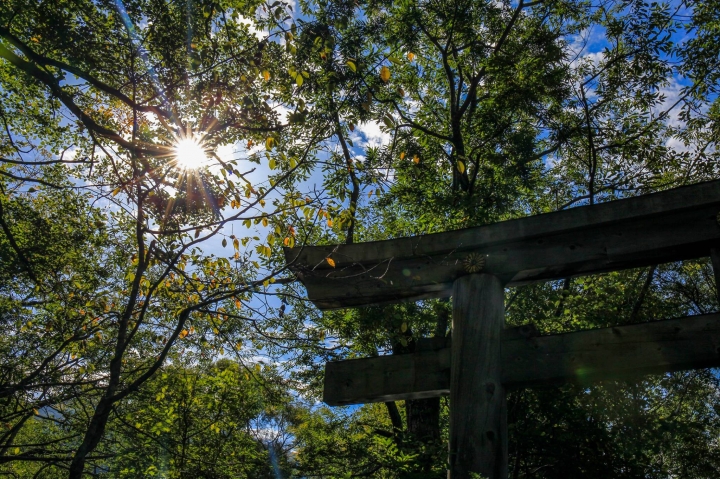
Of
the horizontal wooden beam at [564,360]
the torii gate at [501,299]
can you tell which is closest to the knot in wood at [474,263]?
the torii gate at [501,299]

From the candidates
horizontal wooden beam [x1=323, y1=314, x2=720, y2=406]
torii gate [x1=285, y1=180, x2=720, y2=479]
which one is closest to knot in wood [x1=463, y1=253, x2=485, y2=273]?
torii gate [x1=285, y1=180, x2=720, y2=479]

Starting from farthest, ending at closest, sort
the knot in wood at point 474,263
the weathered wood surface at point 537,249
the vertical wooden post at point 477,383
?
the knot in wood at point 474,263 < the weathered wood surface at point 537,249 < the vertical wooden post at point 477,383

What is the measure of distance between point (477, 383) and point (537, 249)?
1149 millimetres

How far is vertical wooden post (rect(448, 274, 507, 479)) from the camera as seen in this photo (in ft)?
10.8

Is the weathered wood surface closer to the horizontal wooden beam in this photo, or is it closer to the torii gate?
the torii gate

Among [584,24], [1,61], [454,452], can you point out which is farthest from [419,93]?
[454,452]

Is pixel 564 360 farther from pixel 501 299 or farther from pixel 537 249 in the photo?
pixel 537 249

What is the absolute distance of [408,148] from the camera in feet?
24.8

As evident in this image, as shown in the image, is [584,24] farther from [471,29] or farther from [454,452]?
[454,452]

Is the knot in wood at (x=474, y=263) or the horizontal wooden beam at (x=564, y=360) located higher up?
the knot in wood at (x=474, y=263)

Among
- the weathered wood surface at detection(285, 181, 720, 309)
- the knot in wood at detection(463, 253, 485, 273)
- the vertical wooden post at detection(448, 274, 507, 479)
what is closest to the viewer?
the vertical wooden post at detection(448, 274, 507, 479)

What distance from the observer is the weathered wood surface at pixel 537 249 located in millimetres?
3584

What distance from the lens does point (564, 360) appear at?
351cm

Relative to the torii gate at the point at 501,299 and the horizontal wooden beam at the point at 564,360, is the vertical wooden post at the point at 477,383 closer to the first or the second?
the torii gate at the point at 501,299
